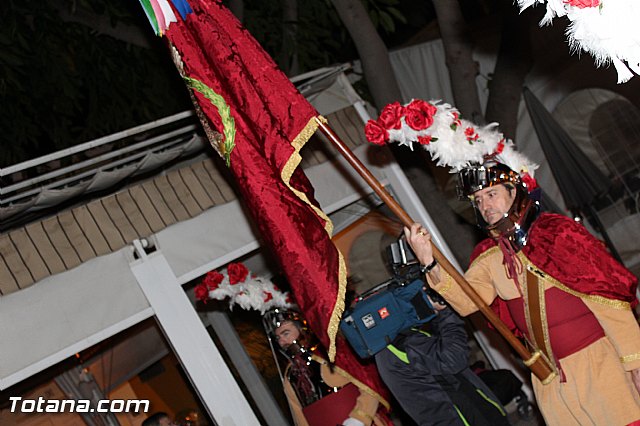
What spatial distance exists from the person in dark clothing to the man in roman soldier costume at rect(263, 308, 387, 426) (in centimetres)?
115

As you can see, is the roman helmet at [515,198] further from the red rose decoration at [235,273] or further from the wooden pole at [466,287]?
the red rose decoration at [235,273]

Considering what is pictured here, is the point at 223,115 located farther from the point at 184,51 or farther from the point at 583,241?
the point at 583,241

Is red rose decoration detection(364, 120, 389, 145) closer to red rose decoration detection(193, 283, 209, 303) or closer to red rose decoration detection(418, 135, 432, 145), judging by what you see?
red rose decoration detection(418, 135, 432, 145)

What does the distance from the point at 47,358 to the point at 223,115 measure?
6.47 feet

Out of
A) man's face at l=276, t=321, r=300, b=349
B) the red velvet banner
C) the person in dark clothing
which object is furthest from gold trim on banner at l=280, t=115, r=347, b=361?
man's face at l=276, t=321, r=300, b=349

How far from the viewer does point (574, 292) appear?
150 inches

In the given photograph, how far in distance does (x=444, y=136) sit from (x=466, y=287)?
0.84 metres

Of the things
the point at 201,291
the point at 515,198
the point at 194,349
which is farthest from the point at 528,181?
the point at 201,291

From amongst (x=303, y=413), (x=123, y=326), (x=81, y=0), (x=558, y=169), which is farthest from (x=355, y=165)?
(x=558, y=169)

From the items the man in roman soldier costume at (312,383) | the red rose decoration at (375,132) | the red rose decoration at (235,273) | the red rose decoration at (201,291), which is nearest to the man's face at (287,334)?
the man in roman soldier costume at (312,383)

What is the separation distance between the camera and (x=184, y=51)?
398 cm

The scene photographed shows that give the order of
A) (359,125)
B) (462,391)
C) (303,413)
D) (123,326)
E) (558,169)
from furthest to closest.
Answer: (558,169), (359,125), (303,413), (123,326), (462,391)

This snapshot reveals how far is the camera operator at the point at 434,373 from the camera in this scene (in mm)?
4527

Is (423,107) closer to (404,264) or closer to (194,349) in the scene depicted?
(404,264)
